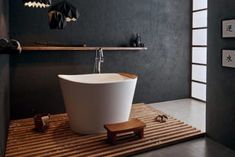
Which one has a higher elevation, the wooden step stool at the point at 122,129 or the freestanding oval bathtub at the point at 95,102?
the freestanding oval bathtub at the point at 95,102

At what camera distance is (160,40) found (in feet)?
16.0

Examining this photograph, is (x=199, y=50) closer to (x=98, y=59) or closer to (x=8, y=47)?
(x=98, y=59)

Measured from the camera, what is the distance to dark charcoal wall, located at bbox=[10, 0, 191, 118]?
12.6 ft

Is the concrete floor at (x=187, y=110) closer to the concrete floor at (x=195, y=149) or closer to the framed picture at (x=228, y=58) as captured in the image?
the concrete floor at (x=195, y=149)

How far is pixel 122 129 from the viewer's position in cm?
293

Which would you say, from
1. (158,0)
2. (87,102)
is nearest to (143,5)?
(158,0)

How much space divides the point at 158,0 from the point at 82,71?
220 centimetres

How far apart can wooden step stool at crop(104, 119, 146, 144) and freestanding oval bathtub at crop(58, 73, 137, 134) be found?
Result: 203mm

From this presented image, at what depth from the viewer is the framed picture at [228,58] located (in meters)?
2.71

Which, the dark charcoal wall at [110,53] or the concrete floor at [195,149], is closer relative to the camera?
the concrete floor at [195,149]

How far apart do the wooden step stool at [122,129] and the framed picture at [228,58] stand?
1.33m

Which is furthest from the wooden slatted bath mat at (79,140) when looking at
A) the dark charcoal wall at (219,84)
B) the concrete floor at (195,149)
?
the dark charcoal wall at (219,84)

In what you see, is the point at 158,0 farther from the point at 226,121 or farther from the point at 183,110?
the point at 226,121

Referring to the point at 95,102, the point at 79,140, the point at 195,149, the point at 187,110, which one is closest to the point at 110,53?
the point at 95,102
